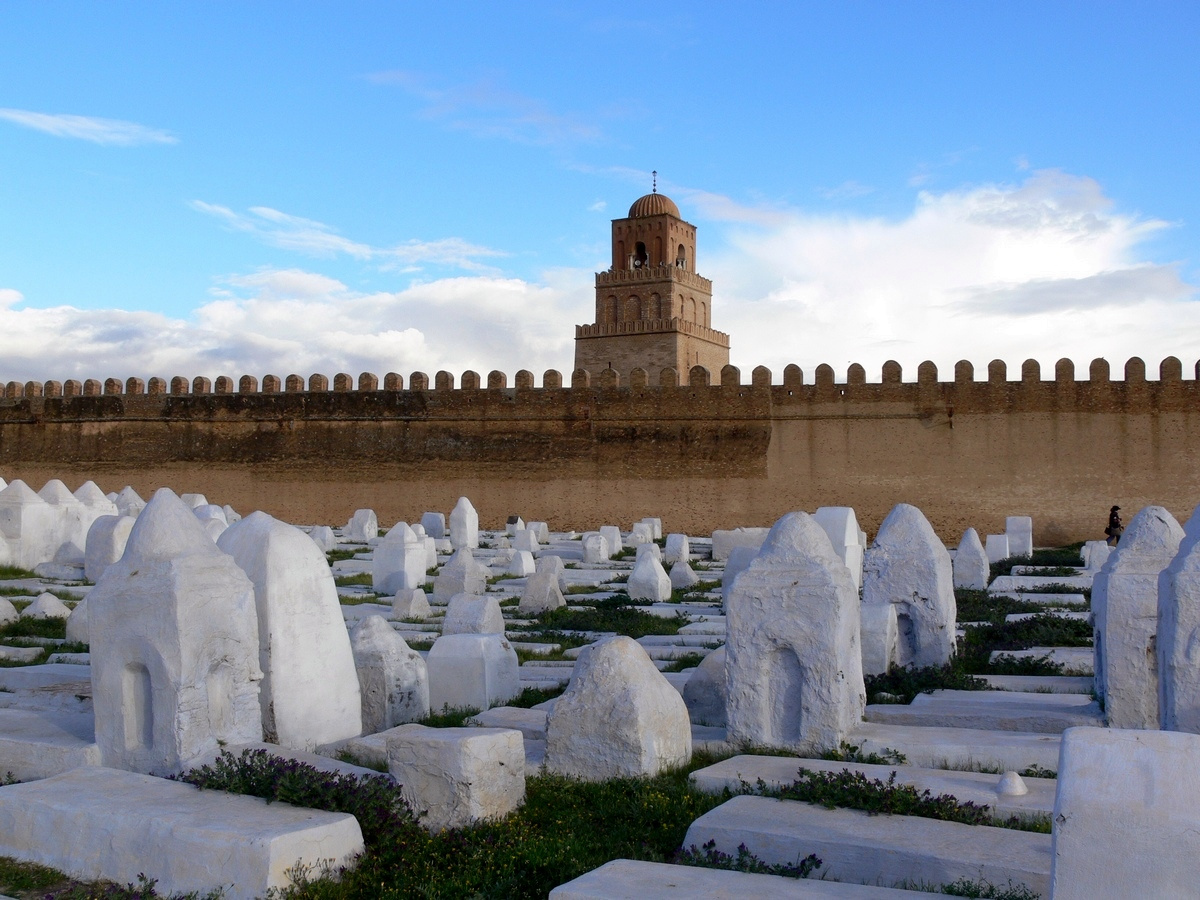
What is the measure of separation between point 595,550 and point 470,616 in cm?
850

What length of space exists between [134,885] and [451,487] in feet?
65.7

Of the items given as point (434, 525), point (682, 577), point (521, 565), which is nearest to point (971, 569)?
point (682, 577)

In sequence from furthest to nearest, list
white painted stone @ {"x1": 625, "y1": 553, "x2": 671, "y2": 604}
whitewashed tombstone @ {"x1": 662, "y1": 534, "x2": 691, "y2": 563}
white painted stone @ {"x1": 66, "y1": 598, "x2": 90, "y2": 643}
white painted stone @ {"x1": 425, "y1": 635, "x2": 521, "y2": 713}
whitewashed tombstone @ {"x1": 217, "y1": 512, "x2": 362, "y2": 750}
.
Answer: whitewashed tombstone @ {"x1": 662, "y1": 534, "x2": 691, "y2": 563}, white painted stone @ {"x1": 625, "y1": 553, "x2": 671, "y2": 604}, white painted stone @ {"x1": 66, "y1": 598, "x2": 90, "y2": 643}, white painted stone @ {"x1": 425, "y1": 635, "x2": 521, "y2": 713}, whitewashed tombstone @ {"x1": 217, "y1": 512, "x2": 362, "y2": 750}

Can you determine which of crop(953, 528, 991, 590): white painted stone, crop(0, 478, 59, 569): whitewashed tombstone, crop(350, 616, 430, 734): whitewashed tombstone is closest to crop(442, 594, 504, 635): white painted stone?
crop(350, 616, 430, 734): whitewashed tombstone

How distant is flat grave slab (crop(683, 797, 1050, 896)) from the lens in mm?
3625

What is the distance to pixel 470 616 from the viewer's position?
8289 millimetres

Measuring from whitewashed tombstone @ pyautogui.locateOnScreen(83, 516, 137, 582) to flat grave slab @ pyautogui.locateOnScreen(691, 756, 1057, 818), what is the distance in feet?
35.5

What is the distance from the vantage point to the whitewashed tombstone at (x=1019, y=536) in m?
18.2

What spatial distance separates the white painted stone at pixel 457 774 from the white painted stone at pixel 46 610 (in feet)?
23.0

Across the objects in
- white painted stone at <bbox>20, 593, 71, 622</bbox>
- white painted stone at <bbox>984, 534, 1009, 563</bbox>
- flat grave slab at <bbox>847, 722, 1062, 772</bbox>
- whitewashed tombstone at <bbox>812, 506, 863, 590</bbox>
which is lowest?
white painted stone at <bbox>984, 534, 1009, 563</bbox>

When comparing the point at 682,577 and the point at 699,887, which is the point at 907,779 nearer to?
the point at 699,887

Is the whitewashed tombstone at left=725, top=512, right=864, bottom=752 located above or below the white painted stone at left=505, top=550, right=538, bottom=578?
above

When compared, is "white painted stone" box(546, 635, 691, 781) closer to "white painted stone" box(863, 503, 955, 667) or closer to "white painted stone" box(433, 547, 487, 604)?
"white painted stone" box(863, 503, 955, 667)

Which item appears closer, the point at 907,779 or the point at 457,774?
the point at 457,774
